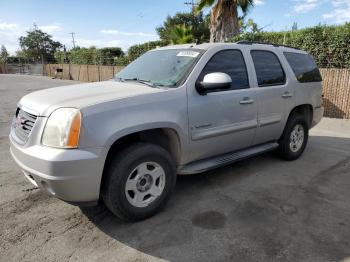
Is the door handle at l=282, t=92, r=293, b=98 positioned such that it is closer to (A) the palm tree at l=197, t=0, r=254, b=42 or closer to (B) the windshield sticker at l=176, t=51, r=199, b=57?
(B) the windshield sticker at l=176, t=51, r=199, b=57


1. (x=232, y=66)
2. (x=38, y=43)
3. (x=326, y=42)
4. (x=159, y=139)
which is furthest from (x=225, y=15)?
(x=38, y=43)

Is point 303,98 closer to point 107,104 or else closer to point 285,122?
point 285,122

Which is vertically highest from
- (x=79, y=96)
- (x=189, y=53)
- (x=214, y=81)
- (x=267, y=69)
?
(x=189, y=53)

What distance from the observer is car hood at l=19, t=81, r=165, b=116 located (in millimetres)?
2996

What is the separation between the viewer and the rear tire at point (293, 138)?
5.22 meters

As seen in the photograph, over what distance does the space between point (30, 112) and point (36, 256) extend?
1.34 meters

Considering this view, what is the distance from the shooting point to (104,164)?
10.0ft

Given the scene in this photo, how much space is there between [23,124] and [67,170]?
0.87 meters

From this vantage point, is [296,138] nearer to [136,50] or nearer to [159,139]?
[159,139]

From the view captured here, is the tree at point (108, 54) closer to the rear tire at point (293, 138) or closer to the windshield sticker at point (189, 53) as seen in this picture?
the rear tire at point (293, 138)

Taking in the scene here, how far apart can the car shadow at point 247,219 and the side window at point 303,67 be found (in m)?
1.59

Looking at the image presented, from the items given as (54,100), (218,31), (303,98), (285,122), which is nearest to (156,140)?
(54,100)

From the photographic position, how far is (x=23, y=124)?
323cm

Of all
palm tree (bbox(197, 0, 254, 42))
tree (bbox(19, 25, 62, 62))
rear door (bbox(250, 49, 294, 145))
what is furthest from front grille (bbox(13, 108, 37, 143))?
tree (bbox(19, 25, 62, 62))
